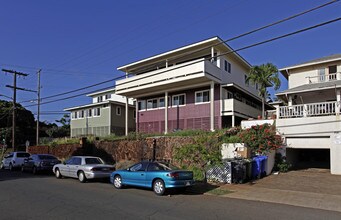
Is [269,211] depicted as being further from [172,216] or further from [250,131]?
[250,131]

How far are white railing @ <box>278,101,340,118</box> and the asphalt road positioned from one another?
10811 mm

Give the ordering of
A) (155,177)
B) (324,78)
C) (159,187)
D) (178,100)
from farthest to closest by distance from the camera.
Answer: (178,100)
(324,78)
(155,177)
(159,187)

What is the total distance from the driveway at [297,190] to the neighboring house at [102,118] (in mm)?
27385

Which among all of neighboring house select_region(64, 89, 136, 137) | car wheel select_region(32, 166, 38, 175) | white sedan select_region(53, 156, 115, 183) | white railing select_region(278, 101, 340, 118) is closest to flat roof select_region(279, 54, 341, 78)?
white railing select_region(278, 101, 340, 118)

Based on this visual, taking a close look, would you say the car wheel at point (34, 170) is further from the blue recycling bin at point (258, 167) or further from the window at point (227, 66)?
the window at point (227, 66)

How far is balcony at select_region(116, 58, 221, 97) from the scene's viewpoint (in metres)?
28.1

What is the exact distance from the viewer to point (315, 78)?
91.6 ft

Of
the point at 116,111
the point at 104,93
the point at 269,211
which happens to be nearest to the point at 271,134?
the point at 269,211

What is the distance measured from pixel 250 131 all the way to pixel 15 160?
20.4 meters

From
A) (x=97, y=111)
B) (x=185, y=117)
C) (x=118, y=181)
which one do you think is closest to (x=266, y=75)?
(x=185, y=117)

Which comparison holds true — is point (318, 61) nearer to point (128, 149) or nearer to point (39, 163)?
point (128, 149)

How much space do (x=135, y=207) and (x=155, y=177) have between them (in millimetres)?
3529

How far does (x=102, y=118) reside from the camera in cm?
4300

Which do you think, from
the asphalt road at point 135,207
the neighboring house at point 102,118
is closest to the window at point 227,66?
the neighboring house at point 102,118
